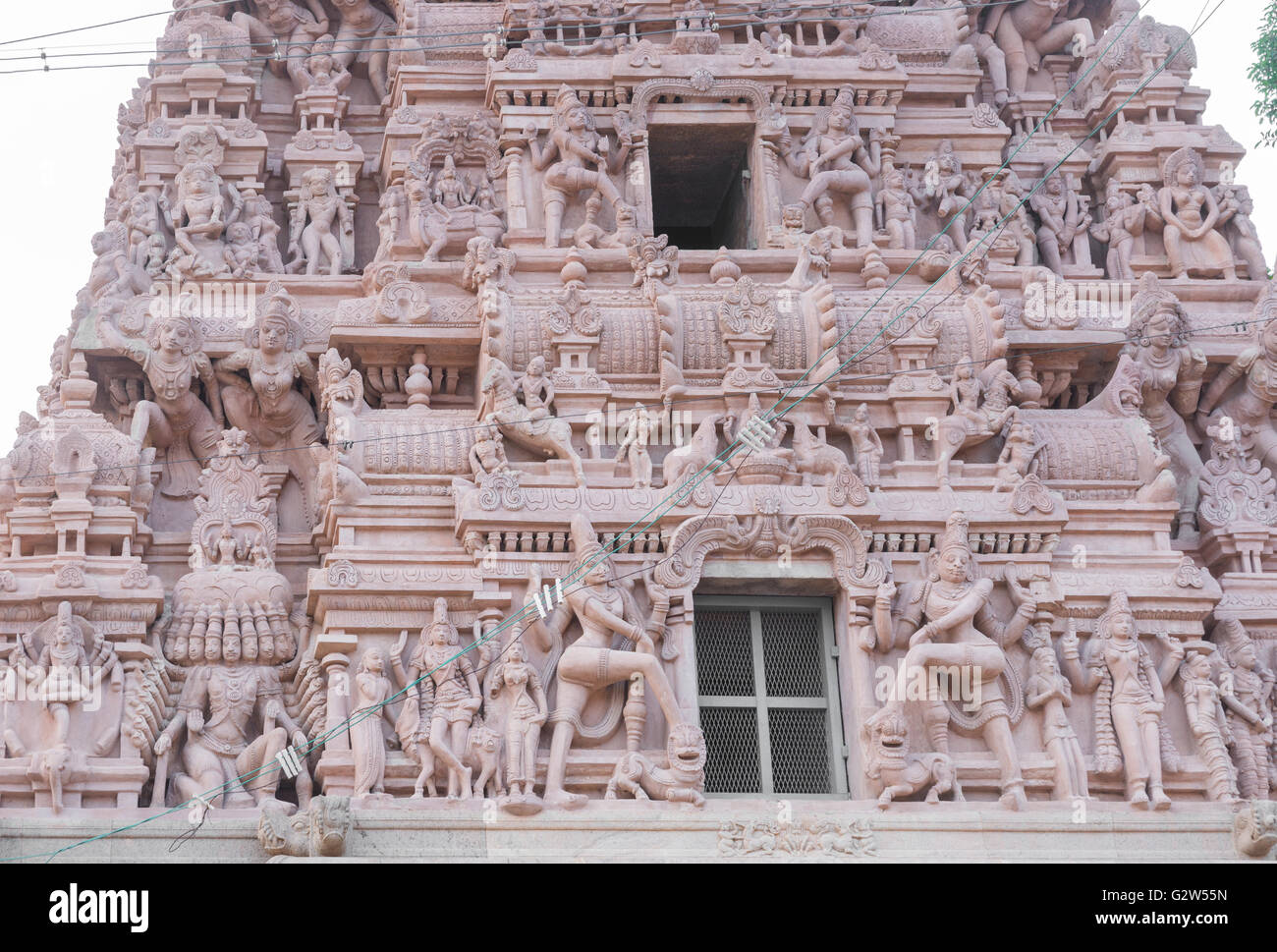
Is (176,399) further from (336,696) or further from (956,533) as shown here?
(956,533)

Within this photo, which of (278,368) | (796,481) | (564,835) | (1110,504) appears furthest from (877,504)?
(278,368)

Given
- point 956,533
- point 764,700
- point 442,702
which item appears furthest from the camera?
point 956,533

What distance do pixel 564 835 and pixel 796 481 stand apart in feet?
12.5

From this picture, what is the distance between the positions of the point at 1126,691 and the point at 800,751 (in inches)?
105

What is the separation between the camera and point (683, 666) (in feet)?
62.5

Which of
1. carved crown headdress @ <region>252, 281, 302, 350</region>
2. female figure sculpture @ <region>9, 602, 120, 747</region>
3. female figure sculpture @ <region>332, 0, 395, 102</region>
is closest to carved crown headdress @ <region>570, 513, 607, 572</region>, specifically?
carved crown headdress @ <region>252, 281, 302, 350</region>

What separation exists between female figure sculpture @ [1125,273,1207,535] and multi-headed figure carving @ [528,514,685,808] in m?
5.33

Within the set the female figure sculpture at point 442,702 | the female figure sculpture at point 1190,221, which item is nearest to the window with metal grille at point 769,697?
the female figure sculpture at point 442,702

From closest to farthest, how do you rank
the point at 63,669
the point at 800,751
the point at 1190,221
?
the point at 63,669 → the point at 800,751 → the point at 1190,221

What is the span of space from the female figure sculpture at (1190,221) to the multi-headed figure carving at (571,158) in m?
5.21

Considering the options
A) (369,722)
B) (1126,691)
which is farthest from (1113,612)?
(369,722)

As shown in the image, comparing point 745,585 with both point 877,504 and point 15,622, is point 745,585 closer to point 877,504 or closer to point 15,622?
point 877,504

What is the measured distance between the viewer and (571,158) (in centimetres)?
2197

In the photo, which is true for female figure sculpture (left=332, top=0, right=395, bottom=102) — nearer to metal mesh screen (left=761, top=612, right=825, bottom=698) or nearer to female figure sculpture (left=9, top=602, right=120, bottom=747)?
female figure sculpture (left=9, top=602, right=120, bottom=747)
